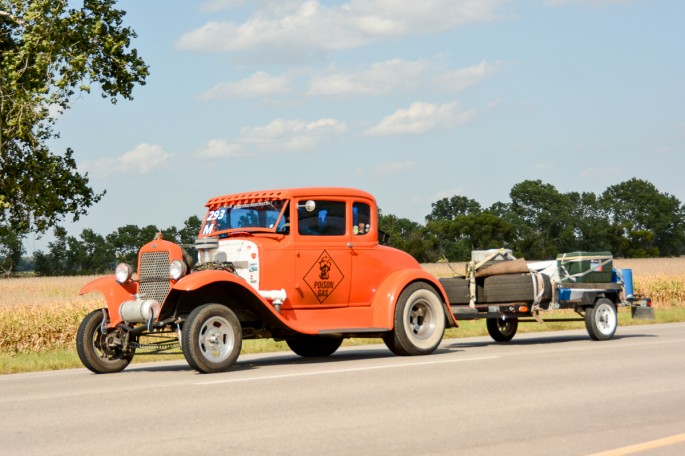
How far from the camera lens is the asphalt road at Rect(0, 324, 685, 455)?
7328 mm

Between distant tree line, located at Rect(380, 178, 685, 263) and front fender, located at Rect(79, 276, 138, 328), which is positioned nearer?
front fender, located at Rect(79, 276, 138, 328)

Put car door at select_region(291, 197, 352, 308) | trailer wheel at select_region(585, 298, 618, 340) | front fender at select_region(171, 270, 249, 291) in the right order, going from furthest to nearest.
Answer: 1. trailer wheel at select_region(585, 298, 618, 340)
2. car door at select_region(291, 197, 352, 308)
3. front fender at select_region(171, 270, 249, 291)

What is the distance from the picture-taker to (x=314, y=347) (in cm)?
1568

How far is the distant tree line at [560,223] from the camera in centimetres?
10775

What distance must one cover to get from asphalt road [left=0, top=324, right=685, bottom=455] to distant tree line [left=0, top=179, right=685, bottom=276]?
7180cm

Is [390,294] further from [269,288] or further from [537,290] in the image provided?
[537,290]

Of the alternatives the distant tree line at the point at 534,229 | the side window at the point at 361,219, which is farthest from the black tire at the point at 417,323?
the distant tree line at the point at 534,229

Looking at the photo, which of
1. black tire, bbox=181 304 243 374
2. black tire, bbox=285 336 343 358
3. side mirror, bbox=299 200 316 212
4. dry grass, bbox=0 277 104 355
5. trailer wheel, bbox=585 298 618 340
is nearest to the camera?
black tire, bbox=181 304 243 374

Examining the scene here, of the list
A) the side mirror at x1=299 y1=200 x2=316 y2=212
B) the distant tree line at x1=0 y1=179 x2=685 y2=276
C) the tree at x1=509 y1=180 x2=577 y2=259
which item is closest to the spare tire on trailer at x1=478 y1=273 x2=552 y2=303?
the side mirror at x1=299 y1=200 x2=316 y2=212

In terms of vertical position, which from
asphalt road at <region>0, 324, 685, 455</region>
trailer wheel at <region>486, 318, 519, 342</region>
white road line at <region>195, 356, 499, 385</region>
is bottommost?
asphalt road at <region>0, 324, 685, 455</region>

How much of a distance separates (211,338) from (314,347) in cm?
359

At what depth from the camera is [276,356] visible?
16125 millimetres

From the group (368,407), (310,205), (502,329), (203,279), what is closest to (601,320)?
(502,329)

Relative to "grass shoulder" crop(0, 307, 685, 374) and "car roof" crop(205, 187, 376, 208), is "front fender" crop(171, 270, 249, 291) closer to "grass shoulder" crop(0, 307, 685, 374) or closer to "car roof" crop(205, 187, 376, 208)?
"car roof" crop(205, 187, 376, 208)
